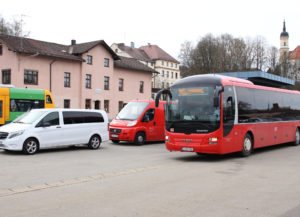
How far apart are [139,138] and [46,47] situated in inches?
1212

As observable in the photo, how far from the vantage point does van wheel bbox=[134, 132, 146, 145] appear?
19.9 meters

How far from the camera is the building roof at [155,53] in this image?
114425 millimetres

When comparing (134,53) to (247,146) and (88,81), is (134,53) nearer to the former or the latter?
(88,81)

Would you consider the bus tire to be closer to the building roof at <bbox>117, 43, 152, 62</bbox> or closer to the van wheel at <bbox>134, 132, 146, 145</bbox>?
the van wheel at <bbox>134, 132, 146, 145</bbox>

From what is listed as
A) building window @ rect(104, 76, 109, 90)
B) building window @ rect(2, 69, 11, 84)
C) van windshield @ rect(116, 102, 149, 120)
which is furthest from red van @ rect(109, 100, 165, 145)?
building window @ rect(104, 76, 109, 90)

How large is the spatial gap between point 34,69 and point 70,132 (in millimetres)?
28786

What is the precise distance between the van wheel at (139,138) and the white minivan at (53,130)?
2020mm

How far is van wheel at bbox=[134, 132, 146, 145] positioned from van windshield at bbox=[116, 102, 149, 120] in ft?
2.91

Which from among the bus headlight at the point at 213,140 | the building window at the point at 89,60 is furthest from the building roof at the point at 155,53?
the bus headlight at the point at 213,140

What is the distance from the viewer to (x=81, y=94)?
4903cm

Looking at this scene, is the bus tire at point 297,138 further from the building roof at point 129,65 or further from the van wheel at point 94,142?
the building roof at point 129,65

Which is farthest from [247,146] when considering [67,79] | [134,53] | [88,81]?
[134,53]

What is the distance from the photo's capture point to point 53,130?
16.0 m

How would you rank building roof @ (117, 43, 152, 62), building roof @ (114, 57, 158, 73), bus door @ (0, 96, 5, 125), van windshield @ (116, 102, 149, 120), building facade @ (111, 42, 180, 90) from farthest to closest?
1. building facade @ (111, 42, 180, 90)
2. building roof @ (117, 43, 152, 62)
3. building roof @ (114, 57, 158, 73)
4. bus door @ (0, 96, 5, 125)
5. van windshield @ (116, 102, 149, 120)
